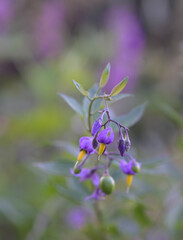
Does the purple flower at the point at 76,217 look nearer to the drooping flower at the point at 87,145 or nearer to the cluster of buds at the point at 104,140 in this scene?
the cluster of buds at the point at 104,140

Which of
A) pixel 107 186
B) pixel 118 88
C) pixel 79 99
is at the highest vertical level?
pixel 79 99

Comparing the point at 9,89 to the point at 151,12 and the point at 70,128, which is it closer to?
the point at 70,128

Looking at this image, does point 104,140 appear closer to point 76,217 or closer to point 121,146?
point 121,146

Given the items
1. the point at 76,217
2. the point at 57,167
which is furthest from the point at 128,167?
the point at 76,217

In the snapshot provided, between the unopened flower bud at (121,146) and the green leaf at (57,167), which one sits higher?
the green leaf at (57,167)

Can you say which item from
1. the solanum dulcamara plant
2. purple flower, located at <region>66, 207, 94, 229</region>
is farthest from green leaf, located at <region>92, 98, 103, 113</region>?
purple flower, located at <region>66, 207, 94, 229</region>

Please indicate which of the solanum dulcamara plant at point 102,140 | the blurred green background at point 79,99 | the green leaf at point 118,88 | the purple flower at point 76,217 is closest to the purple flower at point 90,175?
the solanum dulcamara plant at point 102,140
